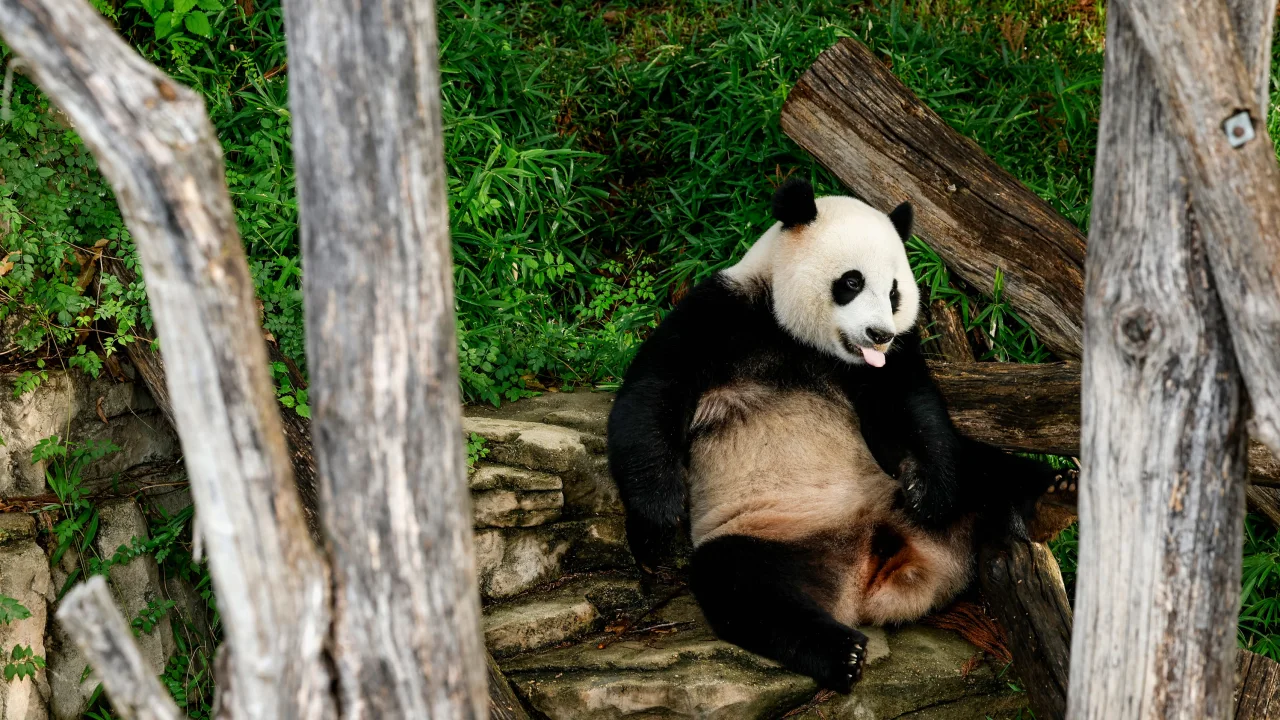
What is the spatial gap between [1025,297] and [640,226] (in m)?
1.98

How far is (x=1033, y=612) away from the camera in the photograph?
11.3 ft

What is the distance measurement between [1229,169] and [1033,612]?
6.13 feet

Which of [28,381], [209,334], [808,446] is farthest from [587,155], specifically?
[209,334]

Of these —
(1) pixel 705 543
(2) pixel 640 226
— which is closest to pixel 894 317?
(1) pixel 705 543

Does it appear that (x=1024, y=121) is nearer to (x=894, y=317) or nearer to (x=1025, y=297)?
(x=1025, y=297)

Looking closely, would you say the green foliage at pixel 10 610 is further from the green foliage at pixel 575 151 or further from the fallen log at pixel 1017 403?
the fallen log at pixel 1017 403

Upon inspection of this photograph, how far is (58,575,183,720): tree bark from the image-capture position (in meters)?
1.80

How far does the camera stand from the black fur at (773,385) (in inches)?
Result: 137

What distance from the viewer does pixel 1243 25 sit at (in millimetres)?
→ 2004

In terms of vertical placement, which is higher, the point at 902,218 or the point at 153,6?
the point at 153,6

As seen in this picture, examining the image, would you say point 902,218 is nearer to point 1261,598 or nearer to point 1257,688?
point 1257,688

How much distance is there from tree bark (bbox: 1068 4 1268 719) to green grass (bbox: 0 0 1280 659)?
2.31 meters

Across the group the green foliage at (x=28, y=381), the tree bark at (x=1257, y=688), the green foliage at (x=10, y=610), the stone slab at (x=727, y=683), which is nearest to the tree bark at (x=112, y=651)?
the stone slab at (x=727, y=683)

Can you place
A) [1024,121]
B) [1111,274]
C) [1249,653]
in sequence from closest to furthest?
[1111,274]
[1249,653]
[1024,121]
